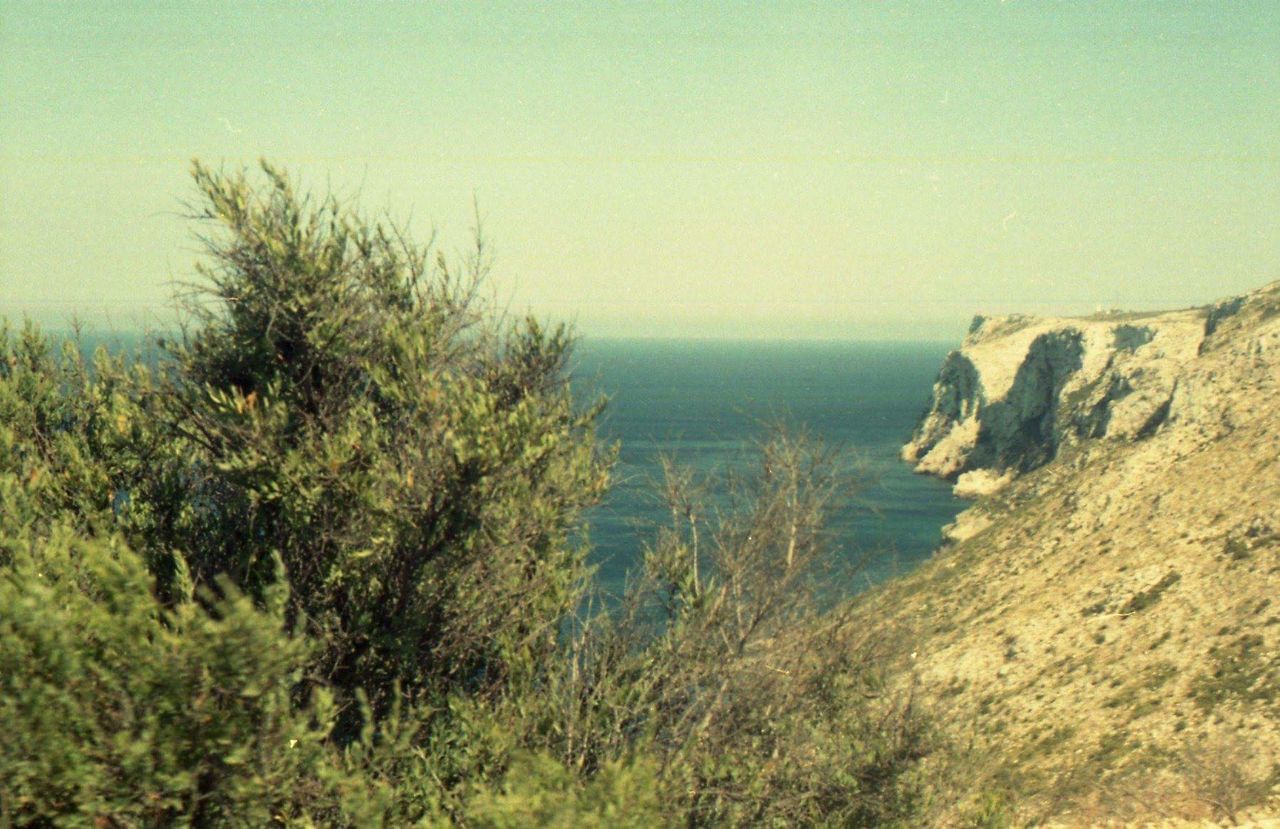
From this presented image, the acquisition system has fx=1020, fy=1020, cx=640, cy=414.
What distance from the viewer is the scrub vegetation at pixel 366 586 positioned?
26.1ft

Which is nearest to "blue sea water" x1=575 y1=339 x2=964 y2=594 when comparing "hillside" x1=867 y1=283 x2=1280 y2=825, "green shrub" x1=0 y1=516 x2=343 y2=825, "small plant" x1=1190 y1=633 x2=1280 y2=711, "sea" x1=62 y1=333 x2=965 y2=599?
"sea" x1=62 y1=333 x2=965 y2=599

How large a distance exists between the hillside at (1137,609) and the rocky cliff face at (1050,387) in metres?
Answer: 0.47

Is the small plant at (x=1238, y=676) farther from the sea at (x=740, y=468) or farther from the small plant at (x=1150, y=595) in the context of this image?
the sea at (x=740, y=468)

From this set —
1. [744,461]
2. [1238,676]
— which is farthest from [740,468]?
[744,461]

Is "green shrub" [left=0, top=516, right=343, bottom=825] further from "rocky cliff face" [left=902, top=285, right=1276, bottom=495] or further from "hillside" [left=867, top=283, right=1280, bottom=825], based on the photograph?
"rocky cliff face" [left=902, top=285, right=1276, bottom=495]

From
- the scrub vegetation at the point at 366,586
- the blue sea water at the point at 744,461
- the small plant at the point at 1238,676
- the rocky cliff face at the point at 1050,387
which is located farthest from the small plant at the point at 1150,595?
the scrub vegetation at the point at 366,586

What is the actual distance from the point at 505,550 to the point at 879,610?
130 ft

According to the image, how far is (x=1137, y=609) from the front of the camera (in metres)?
39.4

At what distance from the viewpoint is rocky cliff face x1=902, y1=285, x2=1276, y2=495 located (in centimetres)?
6644

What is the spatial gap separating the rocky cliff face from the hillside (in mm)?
471

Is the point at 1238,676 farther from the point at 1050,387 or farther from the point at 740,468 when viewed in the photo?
the point at 1050,387

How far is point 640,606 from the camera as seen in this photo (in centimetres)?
Answer: 1471

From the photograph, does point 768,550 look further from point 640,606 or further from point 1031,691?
point 1031,691

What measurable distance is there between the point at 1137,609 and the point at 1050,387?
75193mm
